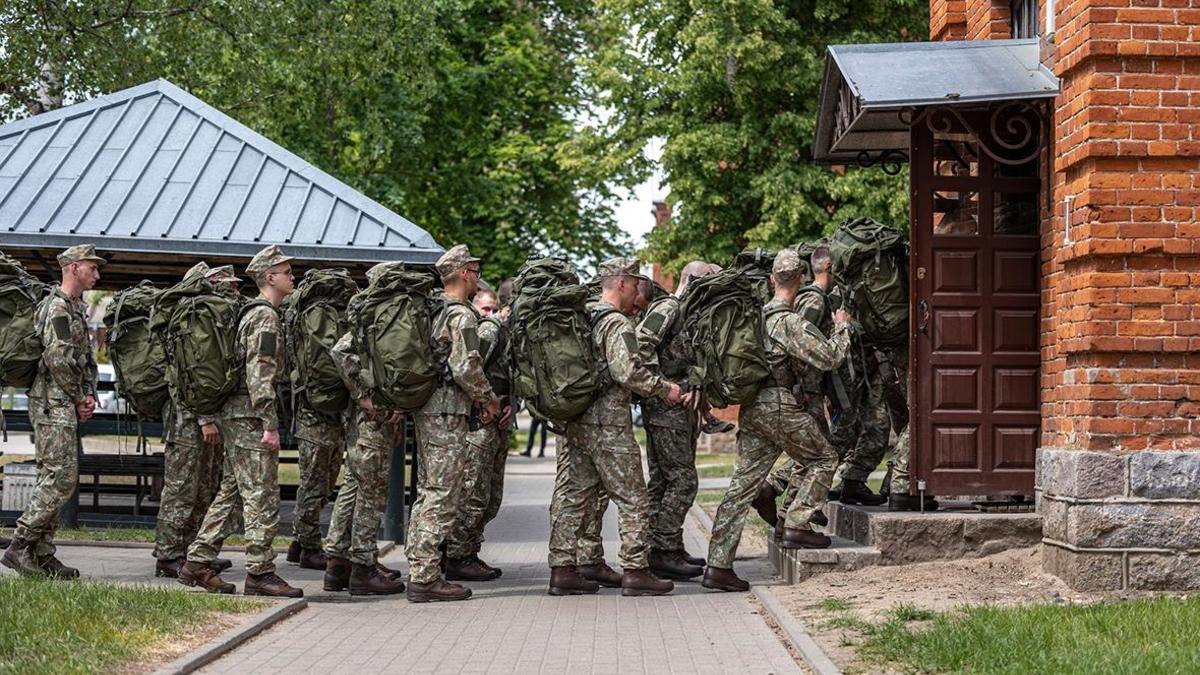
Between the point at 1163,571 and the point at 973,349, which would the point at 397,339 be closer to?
the point at 973,349

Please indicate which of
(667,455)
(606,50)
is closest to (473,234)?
(606,50)

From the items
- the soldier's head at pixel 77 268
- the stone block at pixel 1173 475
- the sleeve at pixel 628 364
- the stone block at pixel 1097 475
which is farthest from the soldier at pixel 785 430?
the soldier's head at pixel 77 268

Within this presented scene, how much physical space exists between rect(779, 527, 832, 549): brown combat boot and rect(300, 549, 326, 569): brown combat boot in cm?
385

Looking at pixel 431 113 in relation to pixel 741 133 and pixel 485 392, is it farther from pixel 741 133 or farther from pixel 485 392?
pixel 485 392

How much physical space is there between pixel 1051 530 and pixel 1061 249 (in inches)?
76.1

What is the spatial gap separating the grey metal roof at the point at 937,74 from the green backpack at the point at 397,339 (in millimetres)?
3349

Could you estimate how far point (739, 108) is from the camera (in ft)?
106

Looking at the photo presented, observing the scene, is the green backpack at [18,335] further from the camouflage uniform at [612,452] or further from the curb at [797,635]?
the curb at [797,635]

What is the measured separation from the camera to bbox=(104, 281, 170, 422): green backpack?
39.5ft

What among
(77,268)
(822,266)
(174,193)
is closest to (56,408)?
(77,268)

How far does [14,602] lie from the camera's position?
8.94 metres

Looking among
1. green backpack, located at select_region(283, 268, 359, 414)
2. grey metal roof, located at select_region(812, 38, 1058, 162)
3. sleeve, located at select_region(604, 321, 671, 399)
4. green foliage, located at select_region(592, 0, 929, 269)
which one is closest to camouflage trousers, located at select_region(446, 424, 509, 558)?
green backpack, located at select_region(283, 268, 359, 414)

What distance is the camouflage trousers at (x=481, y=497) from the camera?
11891 millimetres

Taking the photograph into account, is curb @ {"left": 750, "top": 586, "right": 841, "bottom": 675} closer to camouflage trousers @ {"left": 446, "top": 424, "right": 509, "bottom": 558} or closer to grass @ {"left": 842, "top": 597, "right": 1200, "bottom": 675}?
grass @ {"left": 842, "top": 597, "right": 1200, "bottom": 675}
